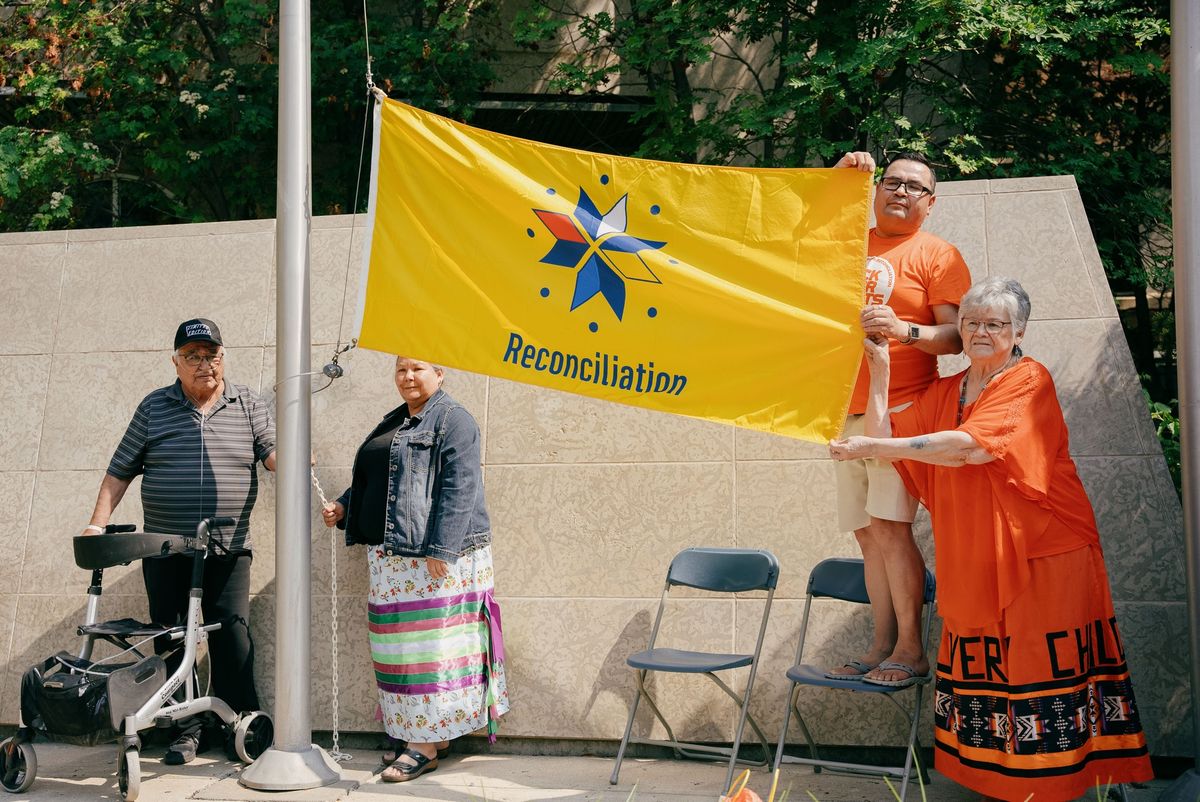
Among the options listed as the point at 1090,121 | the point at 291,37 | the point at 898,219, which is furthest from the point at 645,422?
the point at 1090,121

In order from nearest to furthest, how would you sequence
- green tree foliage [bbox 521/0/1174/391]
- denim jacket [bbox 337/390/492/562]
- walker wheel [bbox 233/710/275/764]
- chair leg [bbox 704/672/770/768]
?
chair leg [bbox 704/672/770/768], denim jacket [bbox 337/390/492/562], walker wheel [bbox 233/710/275/764], green tree foliage [bbox 521/0/1174/391]

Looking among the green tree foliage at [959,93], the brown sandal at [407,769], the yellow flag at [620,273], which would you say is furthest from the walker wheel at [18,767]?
the green tree foliage at [959,93]

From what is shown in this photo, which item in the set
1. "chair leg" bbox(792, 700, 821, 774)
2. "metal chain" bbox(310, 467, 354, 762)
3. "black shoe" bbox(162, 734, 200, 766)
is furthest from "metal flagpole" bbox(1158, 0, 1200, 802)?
"black shoe" bbox(162, 734, 200, 766)

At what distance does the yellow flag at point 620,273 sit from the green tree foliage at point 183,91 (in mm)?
4952

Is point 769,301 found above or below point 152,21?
below

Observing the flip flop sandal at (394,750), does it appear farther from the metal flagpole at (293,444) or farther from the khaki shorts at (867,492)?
the khaki shorts at (867,492)

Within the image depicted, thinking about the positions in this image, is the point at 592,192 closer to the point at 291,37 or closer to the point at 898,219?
the point at 898,219

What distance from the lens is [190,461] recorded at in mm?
5133

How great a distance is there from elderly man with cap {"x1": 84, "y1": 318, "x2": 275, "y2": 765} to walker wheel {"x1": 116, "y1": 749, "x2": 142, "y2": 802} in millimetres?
645

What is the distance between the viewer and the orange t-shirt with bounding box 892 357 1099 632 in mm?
3693

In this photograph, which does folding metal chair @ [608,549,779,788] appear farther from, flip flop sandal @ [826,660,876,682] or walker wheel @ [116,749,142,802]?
walker wheel @ [116,749,142,802]

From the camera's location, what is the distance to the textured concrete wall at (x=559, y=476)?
486 centimetres

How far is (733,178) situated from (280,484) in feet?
7.37

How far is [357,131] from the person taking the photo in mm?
9742
